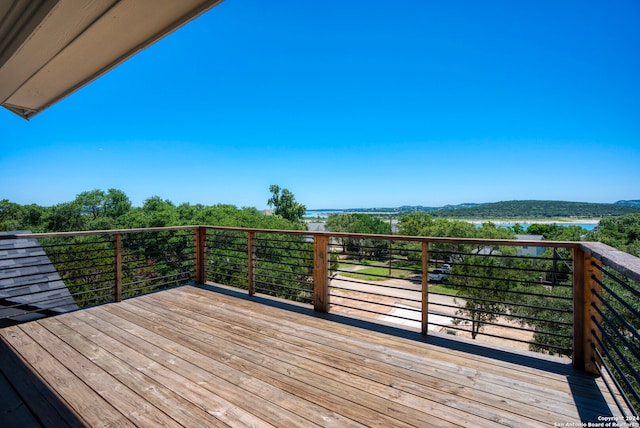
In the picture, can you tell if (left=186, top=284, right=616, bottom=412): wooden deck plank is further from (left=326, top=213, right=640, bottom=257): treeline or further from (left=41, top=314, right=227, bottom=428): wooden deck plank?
(left=326, top=213, right=640, bottom=257): treeline

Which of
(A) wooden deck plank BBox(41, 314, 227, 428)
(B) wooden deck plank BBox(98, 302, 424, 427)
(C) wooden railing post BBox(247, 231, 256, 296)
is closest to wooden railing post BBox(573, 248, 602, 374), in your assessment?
(B) wooden deck plank BBox(98, 302, 424, 427)

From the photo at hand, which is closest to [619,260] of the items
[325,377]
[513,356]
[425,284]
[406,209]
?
[513,356]

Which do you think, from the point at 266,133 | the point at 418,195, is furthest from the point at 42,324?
the point at 418,195

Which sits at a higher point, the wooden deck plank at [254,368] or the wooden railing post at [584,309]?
the wooden railing post at [584,309]

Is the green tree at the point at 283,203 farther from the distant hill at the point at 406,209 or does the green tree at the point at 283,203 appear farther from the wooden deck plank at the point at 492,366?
the wooden deck plank at the point at 492,366

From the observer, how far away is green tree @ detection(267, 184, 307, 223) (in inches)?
1766

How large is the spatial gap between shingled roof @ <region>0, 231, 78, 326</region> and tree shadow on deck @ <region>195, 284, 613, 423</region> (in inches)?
95.2

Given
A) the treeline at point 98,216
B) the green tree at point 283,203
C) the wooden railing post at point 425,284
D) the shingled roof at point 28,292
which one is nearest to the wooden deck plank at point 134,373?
the shingled roof at point 28,292

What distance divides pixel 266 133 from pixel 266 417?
105 feet

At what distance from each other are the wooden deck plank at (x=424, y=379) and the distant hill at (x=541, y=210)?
1235 inches

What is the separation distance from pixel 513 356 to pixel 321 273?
1.89 m

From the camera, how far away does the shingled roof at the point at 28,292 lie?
3143mm

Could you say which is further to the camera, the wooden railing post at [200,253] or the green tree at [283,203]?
the green tree at [283,203]

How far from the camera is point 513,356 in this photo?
231cm
